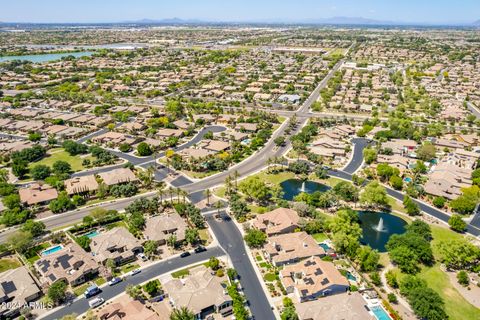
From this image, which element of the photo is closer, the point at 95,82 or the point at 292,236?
the point at 292,236

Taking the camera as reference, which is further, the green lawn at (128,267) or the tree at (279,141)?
the tree at (279,141)

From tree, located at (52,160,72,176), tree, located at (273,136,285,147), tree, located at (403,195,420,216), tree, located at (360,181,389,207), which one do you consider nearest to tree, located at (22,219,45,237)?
tree, located at (52,160,72,176)

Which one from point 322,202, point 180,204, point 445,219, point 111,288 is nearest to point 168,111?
point 180,204

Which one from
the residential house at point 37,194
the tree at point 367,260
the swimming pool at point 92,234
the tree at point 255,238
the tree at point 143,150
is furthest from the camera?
the tree at point 143,150

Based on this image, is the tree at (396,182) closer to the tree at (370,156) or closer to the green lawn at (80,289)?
the tree at (370,156)

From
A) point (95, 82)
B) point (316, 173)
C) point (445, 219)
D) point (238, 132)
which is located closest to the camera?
point (445, 219)

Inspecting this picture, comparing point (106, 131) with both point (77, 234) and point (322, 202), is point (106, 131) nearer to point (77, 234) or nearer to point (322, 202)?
point (77, 234)

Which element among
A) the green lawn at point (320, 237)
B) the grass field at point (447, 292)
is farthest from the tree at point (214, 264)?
the grass field at point (447, 292)
